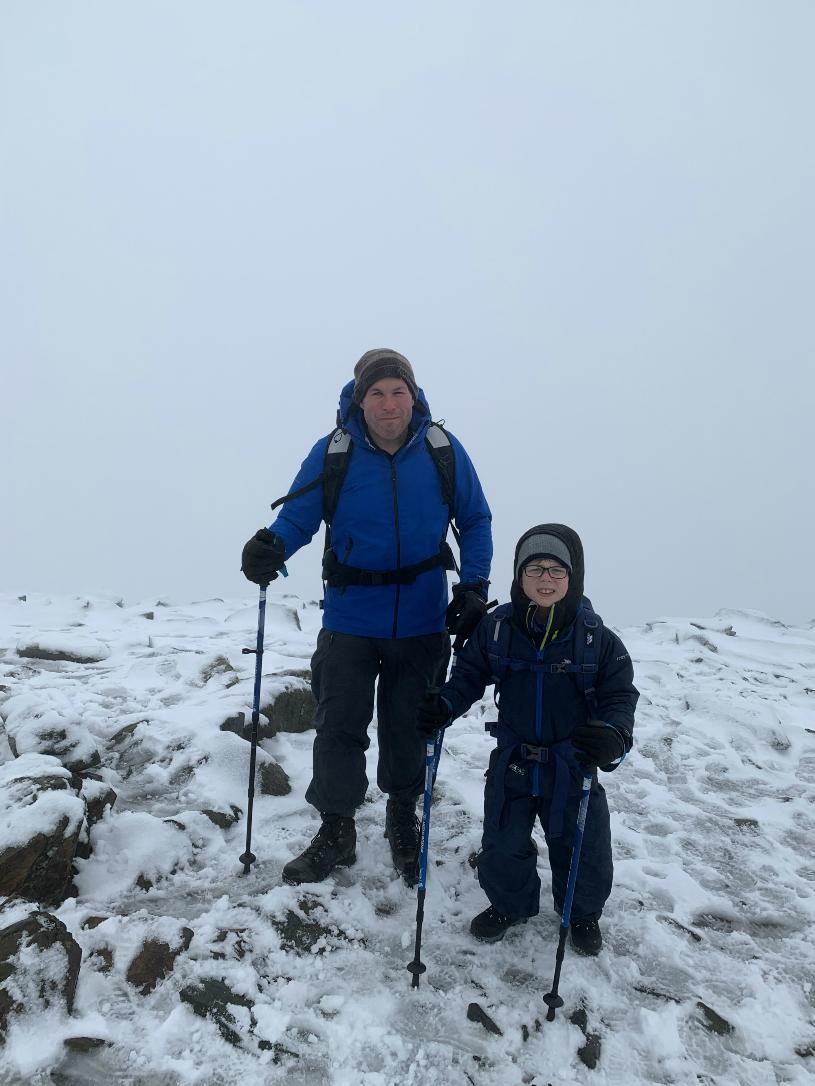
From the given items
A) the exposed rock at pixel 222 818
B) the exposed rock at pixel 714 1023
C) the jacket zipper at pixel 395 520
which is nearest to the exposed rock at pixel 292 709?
the exposed rock at pixel 222 818

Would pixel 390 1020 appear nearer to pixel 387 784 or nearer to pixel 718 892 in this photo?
pixel 387 784

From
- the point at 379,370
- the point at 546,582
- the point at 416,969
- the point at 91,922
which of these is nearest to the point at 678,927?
the point at 416,969

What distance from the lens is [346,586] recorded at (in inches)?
174

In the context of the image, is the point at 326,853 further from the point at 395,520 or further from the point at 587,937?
the point at 395,520

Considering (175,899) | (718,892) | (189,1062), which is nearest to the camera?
(189,1062)

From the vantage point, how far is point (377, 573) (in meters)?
4.36

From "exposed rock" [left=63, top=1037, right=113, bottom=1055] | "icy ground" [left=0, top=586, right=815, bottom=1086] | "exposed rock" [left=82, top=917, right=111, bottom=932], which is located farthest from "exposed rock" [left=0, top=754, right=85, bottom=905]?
"exposed rock" [left=63, top=1037, right=113, bottom=1055]

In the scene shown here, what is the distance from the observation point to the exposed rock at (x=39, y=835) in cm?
346

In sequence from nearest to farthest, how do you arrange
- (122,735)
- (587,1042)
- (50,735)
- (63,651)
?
(587,1042) → (50,735) → (122,735) → (63,651)

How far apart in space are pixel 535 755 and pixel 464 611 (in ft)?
3.23

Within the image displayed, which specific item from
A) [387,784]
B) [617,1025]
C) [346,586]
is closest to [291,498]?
[346,586]

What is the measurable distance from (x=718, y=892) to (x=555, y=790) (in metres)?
1.71

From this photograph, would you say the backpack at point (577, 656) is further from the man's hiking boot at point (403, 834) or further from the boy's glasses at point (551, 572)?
the man's hiking boot at point (403, 834)

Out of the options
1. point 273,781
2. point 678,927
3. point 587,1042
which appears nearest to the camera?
point 587,1042
